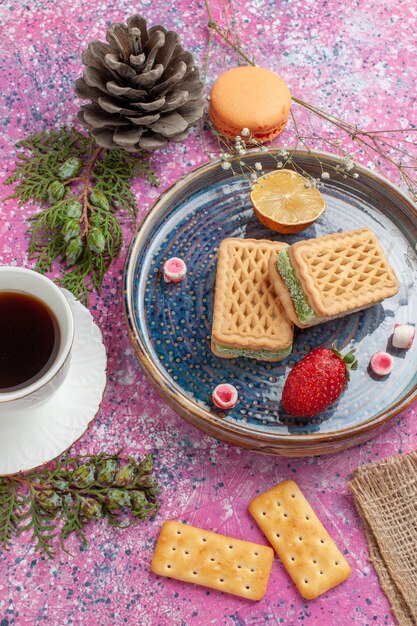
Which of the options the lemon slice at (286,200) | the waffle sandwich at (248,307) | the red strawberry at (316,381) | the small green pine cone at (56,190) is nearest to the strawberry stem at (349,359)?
the red strawberry at (316,381)

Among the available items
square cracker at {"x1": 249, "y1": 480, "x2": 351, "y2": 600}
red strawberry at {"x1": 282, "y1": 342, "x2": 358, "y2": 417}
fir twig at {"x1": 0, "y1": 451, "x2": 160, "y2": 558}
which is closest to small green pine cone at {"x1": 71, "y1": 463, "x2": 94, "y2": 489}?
fir twig at {"x1": 0, "y1": 451, "x2": 160, "y2": 558}

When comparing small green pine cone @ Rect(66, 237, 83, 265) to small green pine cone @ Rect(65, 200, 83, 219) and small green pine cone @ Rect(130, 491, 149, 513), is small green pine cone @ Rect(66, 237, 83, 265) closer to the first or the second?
small green pine cone @ Rect(65, 200, 83, 219)

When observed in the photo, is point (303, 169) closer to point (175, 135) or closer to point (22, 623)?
point (175, 135)

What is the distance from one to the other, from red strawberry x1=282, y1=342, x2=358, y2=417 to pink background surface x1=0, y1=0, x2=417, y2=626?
17 cm

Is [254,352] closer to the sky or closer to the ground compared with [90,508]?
closer to the sky

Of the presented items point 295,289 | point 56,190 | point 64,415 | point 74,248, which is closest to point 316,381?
point 295,289

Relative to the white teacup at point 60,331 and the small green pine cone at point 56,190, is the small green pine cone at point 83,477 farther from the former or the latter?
the small green pine cone at point 56,190

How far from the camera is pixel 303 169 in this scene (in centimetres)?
183

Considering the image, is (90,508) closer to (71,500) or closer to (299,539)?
(71,500)

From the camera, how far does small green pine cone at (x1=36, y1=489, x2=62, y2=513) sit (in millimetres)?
1539

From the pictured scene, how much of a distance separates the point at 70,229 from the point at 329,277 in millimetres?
669

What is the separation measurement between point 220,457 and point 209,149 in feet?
2.84

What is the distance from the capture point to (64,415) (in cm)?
150

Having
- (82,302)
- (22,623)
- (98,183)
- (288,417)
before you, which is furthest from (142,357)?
(22,623)
